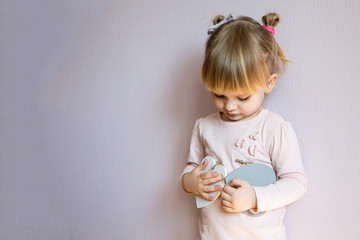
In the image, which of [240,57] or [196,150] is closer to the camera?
[240,57]

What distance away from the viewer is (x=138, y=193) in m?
1.20

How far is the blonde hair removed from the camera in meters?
0.78

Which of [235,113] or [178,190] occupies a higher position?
[235,113]

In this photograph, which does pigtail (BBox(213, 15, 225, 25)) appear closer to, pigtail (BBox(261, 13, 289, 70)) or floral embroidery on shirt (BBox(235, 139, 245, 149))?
pigtail (BBox(261, 13, 289, 70))

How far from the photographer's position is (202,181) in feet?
2.82

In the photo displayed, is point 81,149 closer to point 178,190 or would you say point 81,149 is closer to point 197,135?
point 178,190

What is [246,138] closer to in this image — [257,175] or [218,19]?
[257,175]

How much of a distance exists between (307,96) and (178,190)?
1.47 feet

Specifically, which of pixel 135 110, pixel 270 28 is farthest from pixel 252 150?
pixel 135 110

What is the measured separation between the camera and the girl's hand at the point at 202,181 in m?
0.84

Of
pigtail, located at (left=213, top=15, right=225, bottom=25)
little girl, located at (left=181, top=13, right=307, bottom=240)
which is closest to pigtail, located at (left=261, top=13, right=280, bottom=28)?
little girl, located at (left=181, top=13, right=307, bottom=240)

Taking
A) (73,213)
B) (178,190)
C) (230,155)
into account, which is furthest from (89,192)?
(230,155)

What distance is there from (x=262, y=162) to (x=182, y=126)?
1.04 ft

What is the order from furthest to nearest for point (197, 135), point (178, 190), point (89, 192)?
point (89, 192) → point (178, 190) → point (197, 135)
